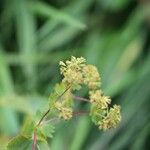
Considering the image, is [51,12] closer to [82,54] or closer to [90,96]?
[82,54]

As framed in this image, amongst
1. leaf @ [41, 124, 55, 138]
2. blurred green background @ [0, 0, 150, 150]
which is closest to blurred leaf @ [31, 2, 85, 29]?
blurred green background @ [0, 0, 150, 150]

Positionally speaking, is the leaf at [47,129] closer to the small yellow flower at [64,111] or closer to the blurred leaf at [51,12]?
the small yellow flower at [64,111]

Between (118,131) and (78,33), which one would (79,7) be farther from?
(118,131)

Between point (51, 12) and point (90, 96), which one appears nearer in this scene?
point (90, 96)

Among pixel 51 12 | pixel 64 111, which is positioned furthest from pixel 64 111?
pixel 51 12

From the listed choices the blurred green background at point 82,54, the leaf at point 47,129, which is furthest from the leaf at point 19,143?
the blurred green background at point 82,54

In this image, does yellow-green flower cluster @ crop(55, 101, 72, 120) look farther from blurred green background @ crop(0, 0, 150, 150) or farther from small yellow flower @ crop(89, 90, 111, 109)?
blurred green background @ crop(0, 0, 150, 150)
